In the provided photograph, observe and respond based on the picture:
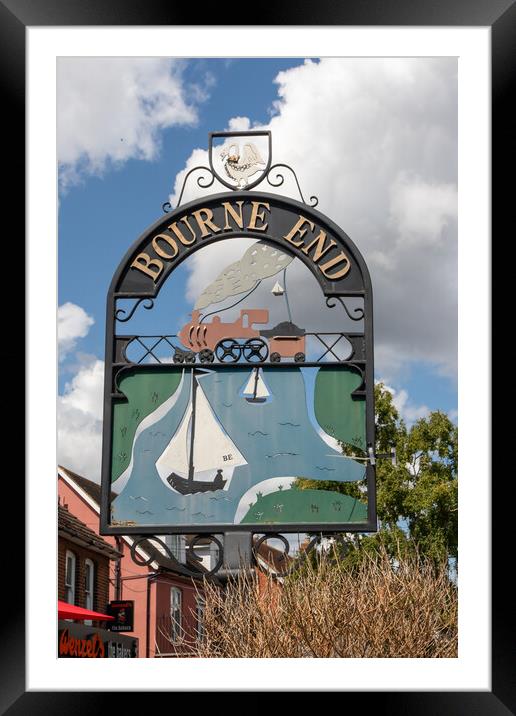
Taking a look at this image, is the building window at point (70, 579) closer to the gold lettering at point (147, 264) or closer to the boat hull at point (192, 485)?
the boat hull at point (192, 485)

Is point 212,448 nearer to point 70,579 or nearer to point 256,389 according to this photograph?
point 256,389

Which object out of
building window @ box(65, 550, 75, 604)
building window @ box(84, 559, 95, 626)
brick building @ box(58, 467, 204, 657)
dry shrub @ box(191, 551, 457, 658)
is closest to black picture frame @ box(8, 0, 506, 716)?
dry shrub @ box(191, 551, 457, 658)

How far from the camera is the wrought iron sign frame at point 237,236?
968 cm

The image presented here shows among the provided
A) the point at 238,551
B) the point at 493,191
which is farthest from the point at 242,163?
the point at 493,191

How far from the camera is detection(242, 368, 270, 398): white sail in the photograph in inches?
382

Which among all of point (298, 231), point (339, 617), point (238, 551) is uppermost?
point (298, 231)

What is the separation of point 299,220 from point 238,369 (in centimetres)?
168

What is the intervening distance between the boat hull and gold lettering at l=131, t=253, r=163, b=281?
82.2 inches

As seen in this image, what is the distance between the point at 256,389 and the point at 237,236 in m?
1.62

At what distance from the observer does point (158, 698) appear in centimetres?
441

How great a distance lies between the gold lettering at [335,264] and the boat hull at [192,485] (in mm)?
2351

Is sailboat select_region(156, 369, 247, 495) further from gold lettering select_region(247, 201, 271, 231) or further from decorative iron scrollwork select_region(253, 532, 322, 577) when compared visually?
gold lettering select_region(247, 201, 271, 231)

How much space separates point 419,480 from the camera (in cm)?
2702
